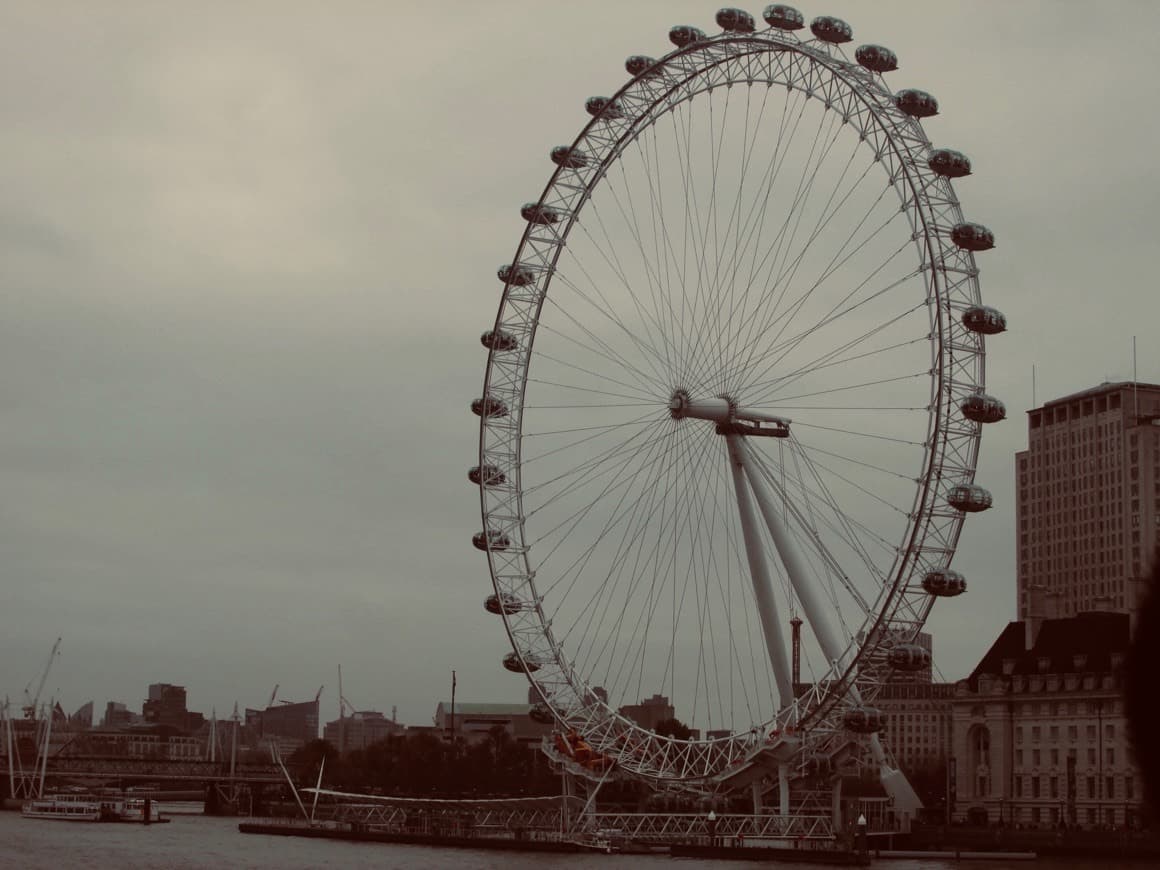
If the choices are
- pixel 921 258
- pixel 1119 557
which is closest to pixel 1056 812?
pixel 921 258

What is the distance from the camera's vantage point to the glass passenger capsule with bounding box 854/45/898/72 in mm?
55906

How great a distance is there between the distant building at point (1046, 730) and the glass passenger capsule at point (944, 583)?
3419 cm

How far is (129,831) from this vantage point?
10456 centimetres

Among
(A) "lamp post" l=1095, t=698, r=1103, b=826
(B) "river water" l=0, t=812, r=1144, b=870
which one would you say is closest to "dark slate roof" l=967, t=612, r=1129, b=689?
(A) "lamp post" l=1095, t=698, r=1103, b=826

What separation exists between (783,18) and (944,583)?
20.0 metres

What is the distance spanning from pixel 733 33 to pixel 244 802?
105 metres

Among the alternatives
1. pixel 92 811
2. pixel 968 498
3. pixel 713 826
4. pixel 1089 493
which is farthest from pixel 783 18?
pixel 1089 493

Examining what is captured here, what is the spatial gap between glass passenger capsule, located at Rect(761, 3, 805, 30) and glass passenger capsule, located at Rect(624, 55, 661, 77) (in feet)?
19.6

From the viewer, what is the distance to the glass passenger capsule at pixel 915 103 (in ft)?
180

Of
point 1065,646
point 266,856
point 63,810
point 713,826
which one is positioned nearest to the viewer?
point 713,826

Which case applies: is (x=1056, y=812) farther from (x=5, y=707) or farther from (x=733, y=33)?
(x=5, y=707)

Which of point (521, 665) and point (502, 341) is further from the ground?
Result: point (502, 341)

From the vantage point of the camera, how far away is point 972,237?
5334 cm

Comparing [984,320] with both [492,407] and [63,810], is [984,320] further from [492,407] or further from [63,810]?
[63,810]
